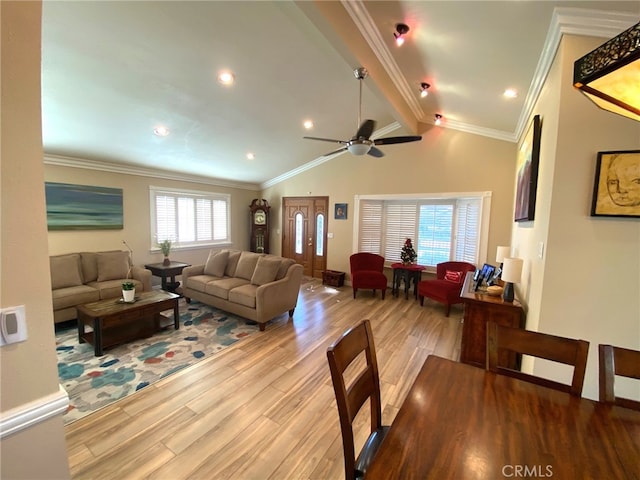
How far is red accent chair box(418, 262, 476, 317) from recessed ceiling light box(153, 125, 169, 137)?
4.91m

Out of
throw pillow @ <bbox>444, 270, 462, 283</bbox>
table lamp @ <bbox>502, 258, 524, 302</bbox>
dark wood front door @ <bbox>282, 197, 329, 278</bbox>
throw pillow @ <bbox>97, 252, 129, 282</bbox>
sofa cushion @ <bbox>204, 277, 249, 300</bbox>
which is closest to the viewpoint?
table lamp @ <bbox>502, 258, 524, 302</bbox>

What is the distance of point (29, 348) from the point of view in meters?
0.84

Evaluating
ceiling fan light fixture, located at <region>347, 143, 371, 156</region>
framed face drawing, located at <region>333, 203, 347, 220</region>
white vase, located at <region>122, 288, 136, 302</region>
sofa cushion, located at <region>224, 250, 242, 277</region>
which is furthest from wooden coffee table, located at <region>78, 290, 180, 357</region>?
framed face drawing, located at <region>333, 203, 347, 220</region>

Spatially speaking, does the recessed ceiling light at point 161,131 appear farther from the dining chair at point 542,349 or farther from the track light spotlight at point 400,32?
the dining chair at point 542,349

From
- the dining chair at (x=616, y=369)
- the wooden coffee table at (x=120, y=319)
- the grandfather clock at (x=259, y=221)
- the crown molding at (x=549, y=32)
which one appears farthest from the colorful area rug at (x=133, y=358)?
the crown molding at (x=549, y=32)

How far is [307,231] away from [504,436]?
622cm

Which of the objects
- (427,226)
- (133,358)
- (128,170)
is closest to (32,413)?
(133,358)

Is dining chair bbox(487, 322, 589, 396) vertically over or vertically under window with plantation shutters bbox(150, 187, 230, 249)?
under

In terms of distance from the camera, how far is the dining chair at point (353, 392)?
1063 mm

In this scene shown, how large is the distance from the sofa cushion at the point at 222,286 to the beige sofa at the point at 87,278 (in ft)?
3.76

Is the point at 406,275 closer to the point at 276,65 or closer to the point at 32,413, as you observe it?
the point at 276,65

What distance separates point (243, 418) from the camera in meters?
2.15

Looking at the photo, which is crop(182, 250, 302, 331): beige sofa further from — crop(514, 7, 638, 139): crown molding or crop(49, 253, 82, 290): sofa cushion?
crop(514, 7, 638, 139): crown molding

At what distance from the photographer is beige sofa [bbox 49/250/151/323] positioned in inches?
147
